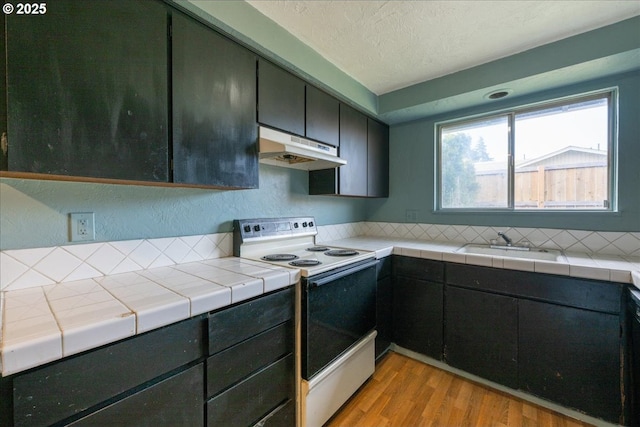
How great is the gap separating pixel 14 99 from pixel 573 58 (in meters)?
2.85

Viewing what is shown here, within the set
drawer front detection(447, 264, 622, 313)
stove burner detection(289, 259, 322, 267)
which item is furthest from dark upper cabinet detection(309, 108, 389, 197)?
drawer front detection(447, 264, 622, 313)

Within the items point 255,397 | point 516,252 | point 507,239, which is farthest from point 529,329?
point 255,397

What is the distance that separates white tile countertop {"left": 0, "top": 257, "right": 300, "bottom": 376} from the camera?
660mm

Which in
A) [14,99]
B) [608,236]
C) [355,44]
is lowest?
[608,236]

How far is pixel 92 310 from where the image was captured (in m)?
0.82

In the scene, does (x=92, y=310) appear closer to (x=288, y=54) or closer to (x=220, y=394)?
(x=220, y=394)

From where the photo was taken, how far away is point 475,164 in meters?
2.46

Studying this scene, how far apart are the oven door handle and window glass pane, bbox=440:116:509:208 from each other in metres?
1.27

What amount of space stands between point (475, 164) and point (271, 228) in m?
2.02

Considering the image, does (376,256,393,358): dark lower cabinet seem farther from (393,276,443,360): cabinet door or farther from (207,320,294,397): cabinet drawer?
(207,320,294,397): cabinet drawer

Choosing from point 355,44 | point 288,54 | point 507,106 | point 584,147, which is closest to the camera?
point 288,54

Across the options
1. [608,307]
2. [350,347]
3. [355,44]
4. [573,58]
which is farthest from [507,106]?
[350,347]

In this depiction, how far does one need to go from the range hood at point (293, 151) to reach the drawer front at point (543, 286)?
1.23 m

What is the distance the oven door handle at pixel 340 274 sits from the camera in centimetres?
136
